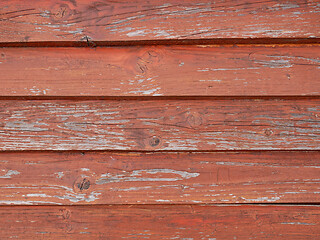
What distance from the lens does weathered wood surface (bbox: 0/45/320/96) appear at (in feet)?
2.39

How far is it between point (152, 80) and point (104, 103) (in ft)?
0.55

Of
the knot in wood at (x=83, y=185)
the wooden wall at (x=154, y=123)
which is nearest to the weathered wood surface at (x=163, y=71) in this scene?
the wooden wall at (x=154, y=123)

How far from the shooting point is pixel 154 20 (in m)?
0.73

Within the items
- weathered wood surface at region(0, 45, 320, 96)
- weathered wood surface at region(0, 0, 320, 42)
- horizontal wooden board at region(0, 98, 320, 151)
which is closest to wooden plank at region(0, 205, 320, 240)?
horizontal wooden board at region(0, 98, 320, 151)

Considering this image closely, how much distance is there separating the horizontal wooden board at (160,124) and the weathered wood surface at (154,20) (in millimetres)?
206

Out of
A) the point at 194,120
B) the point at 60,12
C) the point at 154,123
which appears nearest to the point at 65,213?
the point at 154,123

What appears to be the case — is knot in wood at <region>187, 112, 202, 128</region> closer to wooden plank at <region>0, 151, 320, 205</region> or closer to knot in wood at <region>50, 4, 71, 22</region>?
wooden plank at <region>0, 151, 320, 205</region>

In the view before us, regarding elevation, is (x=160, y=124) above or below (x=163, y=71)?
below

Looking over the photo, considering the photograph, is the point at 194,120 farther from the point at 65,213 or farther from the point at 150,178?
the point at 65,213

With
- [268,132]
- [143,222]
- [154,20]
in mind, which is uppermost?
[154,20]

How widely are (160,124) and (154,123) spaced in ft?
0.06

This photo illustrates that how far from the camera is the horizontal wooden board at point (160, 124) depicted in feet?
2.40

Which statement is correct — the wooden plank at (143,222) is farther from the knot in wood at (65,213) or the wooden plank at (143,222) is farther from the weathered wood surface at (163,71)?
the weathered wood surface at (163,71)

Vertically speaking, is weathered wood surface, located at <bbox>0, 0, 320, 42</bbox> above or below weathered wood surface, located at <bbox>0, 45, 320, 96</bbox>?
above
